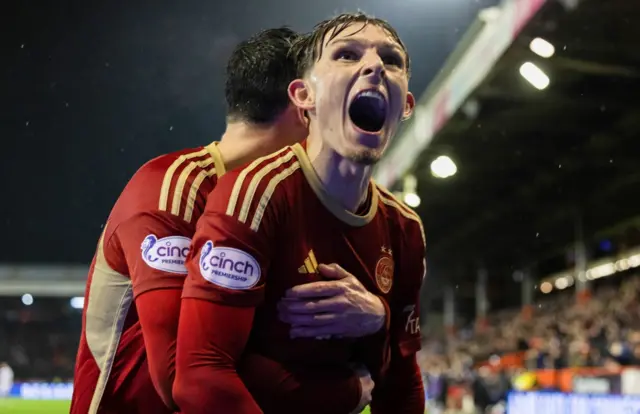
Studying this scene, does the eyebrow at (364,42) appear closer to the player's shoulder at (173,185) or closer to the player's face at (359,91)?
the player's face at (359,91)

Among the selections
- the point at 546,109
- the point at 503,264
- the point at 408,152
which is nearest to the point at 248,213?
the point at 408,152

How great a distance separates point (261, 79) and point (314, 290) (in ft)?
1.67

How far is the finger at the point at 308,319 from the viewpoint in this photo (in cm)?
119

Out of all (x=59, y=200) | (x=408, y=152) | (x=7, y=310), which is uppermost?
(x=408, y=152)

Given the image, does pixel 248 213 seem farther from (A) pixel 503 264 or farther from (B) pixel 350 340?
(A) pixel 503 264

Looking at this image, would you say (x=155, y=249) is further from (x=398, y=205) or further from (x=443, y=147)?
(x=443, y=147)

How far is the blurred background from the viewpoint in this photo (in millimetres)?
3520

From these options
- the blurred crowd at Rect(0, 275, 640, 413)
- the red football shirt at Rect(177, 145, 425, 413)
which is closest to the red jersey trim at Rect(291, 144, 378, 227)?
the red football shirt at Rect(177, 145, 425, 413)

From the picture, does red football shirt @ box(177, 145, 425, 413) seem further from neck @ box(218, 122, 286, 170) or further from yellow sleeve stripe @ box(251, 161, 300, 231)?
neck @ box(218, 122, 286, 170)

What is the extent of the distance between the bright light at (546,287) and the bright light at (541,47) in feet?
51.5

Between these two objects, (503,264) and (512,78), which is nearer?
(512,78)

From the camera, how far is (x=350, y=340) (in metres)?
1.27

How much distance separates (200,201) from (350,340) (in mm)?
315

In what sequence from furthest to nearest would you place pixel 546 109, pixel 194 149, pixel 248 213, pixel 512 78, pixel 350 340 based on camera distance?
1. pixel 546 109
2. pixel 512 78
3. pixel 194 149
4. pixel 350 340
5. pixel 248 213
